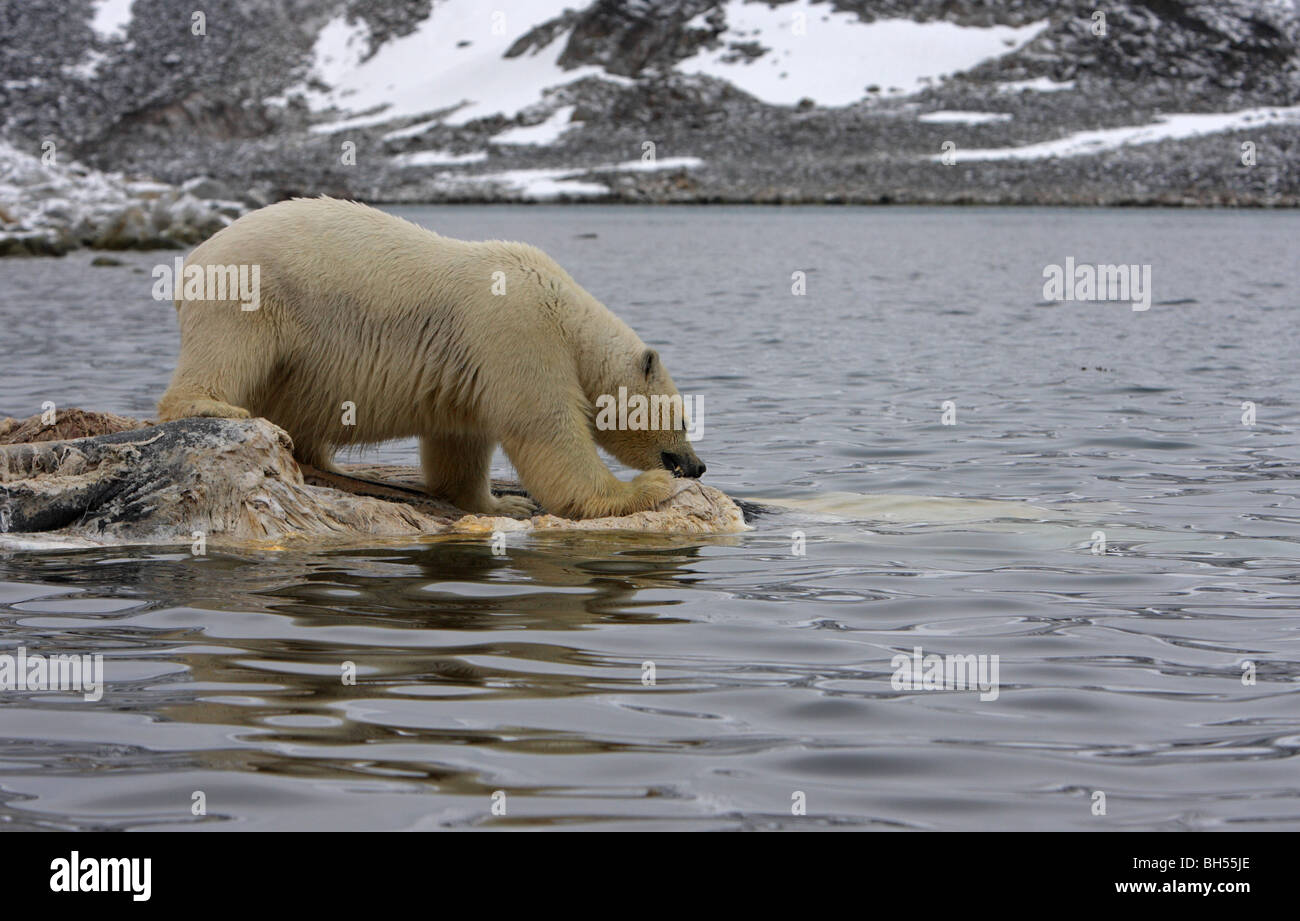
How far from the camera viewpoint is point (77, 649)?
5.69 meters

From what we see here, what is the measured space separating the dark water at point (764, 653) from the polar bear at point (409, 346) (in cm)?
67

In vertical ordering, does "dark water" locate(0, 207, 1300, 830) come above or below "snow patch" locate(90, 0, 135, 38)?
below

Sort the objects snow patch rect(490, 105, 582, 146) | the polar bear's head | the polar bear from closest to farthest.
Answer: the polar bear
the polar bear's head
snow patch rect(490, 105, 582, 146)

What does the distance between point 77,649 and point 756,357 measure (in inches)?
567

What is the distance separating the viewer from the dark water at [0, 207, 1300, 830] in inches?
168

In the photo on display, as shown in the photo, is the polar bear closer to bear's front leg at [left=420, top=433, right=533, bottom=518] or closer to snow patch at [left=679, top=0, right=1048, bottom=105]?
bear's front leg at [left=420, top=433, right=533, bottom=518]

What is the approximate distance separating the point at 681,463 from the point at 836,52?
12045 cm

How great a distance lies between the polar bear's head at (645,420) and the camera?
8.38 meters

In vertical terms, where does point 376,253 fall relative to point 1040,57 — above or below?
below

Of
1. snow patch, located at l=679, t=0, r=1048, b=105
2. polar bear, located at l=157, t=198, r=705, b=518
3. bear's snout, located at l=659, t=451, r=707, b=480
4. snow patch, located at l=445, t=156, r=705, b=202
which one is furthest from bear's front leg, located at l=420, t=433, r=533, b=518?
snow patch, located at l=679, t=0, r=1048, b=105

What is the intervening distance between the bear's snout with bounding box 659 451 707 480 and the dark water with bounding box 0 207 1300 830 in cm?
61

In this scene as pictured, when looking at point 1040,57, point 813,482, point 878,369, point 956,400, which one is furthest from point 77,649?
point 1040,57
